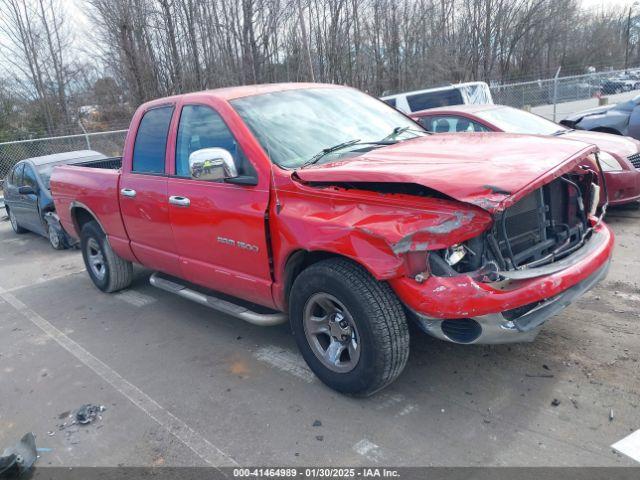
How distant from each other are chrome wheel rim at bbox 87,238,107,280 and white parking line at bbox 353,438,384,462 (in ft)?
13.6

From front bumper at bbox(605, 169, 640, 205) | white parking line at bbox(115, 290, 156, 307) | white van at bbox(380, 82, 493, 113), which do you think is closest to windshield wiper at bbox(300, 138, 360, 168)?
white parking line at bbox(115, 290, 156, 307)

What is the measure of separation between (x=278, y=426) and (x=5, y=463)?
1.56 metres

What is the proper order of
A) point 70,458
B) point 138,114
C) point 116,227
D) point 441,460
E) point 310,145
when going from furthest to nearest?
1. point 116,227
2. point 138,114
3. point 310,145
4. point 70,458
5. point 441,460

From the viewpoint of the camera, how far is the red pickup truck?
9.37 ft

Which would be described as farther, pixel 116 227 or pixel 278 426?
pixel 116 227

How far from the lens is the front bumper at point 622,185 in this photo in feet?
21.2

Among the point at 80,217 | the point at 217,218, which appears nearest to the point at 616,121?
the point at 217,218

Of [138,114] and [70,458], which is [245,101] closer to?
[138,114]

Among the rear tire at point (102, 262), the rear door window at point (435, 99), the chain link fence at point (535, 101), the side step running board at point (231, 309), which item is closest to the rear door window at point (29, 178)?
the rear tire at point (102, 262)

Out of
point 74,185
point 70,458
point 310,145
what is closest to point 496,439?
point 310,145

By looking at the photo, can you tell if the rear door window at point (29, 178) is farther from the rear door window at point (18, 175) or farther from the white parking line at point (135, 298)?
the white parking line at point (135, 298)

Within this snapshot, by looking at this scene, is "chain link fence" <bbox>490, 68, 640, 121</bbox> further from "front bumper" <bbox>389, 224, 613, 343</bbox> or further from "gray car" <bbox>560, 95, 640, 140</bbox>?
"front bumper" <bbox>389, 224, 613, 343</bbox>

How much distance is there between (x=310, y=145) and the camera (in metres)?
3.86

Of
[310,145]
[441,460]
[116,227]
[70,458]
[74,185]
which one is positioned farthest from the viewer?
[74,185]
